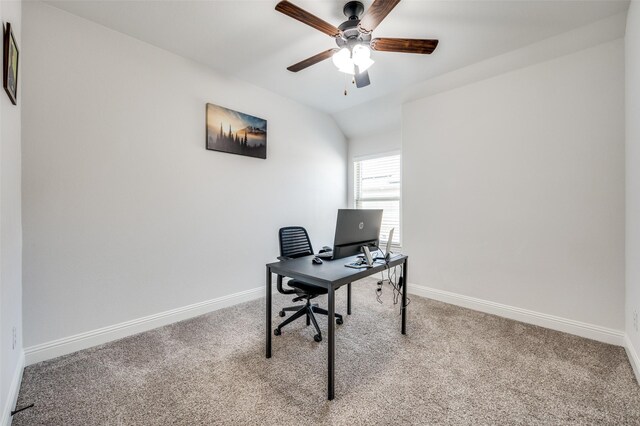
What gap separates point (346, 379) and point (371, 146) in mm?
3557

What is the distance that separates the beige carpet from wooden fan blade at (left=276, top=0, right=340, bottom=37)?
2.37m

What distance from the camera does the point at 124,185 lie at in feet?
7.98

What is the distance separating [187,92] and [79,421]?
2.75 metres

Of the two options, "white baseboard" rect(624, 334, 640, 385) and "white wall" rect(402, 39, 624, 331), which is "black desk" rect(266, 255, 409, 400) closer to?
"white wall" rect(402, 39, 624, 331)

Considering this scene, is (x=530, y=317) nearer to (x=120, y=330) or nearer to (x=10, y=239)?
(x=120, y=330)

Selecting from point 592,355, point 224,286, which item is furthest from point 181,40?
point 592,355

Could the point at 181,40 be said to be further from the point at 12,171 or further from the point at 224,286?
the point at 224,286

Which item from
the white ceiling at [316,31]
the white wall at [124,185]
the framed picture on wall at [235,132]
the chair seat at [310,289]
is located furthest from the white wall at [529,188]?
the white wall at [124,185]

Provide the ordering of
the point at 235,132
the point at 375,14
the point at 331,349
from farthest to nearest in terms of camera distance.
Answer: the point at 235,132
the point at 375,14
the point at 331,349

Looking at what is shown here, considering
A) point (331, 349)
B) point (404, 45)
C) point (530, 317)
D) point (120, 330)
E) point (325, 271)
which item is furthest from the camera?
point (530, 317)

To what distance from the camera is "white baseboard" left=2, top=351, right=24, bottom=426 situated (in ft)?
4.53

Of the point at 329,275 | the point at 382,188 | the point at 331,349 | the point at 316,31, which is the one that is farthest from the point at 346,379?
the point at 382,188

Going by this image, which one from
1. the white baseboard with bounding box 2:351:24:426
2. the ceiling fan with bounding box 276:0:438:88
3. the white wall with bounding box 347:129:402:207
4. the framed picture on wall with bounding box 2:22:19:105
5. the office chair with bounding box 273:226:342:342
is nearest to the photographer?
the white baseboard with bounding box 2:351:24:426

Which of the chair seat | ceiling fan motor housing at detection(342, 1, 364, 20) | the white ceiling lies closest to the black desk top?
the chair seat
